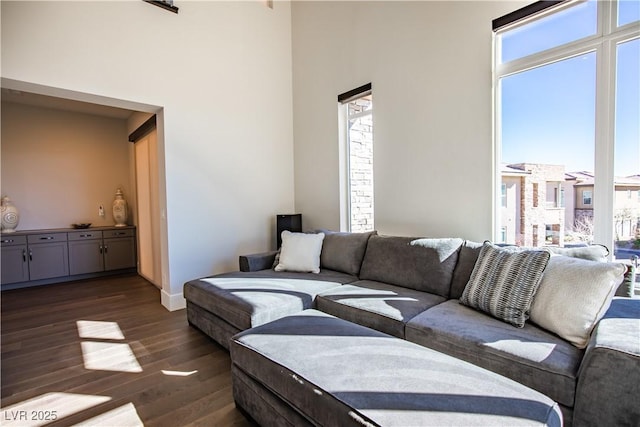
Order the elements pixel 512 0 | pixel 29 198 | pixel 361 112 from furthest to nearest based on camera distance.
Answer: pixel 29 198 → pixel 361 112 → pixel 512 0

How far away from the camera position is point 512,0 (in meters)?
2.48

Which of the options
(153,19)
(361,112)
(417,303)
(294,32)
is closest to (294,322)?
(417,303)

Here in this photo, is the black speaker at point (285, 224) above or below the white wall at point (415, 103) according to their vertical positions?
below

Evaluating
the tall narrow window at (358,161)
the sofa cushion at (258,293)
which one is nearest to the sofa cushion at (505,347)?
the sofa cushion at (258,293)

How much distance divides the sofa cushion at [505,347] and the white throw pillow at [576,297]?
0.07 metres

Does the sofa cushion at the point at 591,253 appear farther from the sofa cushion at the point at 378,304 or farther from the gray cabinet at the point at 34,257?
the gray cabinet at the point at 34,257

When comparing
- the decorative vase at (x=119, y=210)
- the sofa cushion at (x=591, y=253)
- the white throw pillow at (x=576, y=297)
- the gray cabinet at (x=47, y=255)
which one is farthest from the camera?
the decorative vase at (x=119, y=210)

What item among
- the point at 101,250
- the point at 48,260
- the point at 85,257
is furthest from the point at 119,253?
the point at 48,260

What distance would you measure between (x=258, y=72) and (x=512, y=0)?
2936mm

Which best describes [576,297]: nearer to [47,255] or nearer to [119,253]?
[119,253]

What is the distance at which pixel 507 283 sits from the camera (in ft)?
6.24

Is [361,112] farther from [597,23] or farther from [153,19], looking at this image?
[153,19]

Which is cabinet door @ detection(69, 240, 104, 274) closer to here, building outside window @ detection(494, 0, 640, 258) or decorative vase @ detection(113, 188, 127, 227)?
decorative vase @ detection(113, 188, 127, 227)

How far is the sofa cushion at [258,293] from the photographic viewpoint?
231 centimetres
